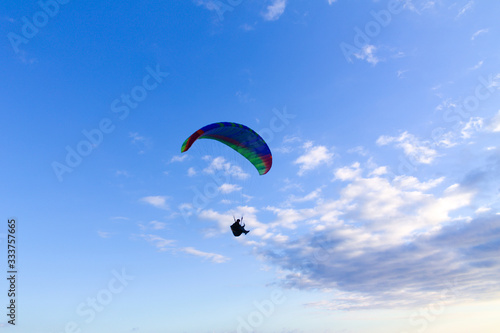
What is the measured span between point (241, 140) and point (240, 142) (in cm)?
41

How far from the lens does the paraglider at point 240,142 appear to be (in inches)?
989

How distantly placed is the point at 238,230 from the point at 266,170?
21.8 feet

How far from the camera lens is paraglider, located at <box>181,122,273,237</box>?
2512 centimetres

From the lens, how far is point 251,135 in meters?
27.9

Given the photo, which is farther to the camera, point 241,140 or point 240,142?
point 240,142

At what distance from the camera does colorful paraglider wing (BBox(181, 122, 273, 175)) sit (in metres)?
25.1

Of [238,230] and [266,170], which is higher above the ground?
[266,170]

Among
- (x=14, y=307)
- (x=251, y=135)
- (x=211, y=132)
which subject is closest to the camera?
(x=211, y=132)

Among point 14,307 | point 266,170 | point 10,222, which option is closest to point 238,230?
point 266,170

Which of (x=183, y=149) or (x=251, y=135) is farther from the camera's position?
(x=251, y=135)

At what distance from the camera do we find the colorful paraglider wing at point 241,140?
25103 mm

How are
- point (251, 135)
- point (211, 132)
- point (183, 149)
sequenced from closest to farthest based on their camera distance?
point (183, 149)
point (211, 132)
point (251, 135)

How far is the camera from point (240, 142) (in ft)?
95.3

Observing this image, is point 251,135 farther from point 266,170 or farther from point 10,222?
point 10,222
